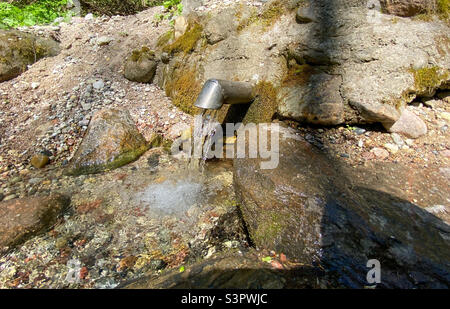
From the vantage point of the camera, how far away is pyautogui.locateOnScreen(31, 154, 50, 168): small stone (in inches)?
116

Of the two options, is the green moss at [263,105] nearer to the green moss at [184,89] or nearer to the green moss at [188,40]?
the green moss at [184,89]

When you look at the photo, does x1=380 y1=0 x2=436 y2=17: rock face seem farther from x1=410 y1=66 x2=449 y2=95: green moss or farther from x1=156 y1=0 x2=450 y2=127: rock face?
x1=410 y1=66 x2=449 y2=95: green moss

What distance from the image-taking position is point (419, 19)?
2.45m

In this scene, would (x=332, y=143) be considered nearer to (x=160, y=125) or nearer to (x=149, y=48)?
(x=160, y=125)

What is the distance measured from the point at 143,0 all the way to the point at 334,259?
6572mm

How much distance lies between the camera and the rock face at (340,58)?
7.72 ft

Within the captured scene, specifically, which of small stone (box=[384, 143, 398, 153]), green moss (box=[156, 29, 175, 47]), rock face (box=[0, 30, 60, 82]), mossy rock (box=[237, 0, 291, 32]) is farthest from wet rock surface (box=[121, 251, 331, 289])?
rock face (box=[0, 30, 60, 82])

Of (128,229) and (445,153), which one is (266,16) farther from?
(128,229)

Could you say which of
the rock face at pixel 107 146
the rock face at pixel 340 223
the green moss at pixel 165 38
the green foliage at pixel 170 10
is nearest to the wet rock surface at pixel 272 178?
the rock face at pixel 340 223

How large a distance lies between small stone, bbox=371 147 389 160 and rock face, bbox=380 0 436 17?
1383 millimetres

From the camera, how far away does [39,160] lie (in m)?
2.95

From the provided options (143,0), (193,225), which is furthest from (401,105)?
(143,0)

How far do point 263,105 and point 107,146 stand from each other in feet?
6.24

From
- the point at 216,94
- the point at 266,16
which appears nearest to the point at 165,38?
the point at 266,16
